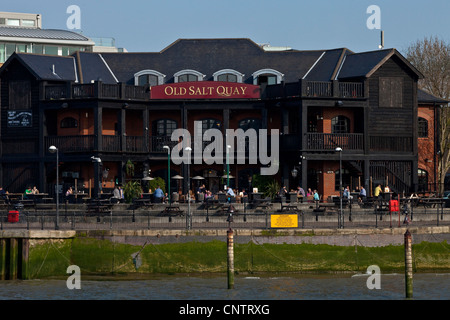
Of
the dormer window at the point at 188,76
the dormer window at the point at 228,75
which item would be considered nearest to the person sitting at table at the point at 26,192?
the dormer window at the point at 188,76

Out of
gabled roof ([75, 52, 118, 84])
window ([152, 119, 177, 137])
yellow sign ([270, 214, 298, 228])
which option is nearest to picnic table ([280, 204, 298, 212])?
yellow sign ([270, 214, 298, 228])

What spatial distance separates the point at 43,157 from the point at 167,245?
809 inches

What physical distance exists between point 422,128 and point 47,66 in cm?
2541

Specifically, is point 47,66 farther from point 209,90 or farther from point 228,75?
point 228,75

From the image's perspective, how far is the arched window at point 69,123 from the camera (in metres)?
62.9

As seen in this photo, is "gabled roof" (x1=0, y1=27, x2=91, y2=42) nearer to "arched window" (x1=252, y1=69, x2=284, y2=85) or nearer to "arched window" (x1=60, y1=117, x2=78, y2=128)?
"arched window" (x1=60, y1=117, x2=78, y2=128)

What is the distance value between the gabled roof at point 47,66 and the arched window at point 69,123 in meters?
2.54

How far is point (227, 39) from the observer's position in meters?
67.1

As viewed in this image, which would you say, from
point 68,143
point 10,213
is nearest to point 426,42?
point 68,143

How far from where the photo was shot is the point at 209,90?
61.5 m

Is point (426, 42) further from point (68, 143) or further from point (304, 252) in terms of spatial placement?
point (304, 252)

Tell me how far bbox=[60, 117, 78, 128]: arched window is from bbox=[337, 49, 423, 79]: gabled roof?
661 inches

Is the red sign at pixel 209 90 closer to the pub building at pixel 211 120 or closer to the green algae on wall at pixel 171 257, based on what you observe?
the pub building at pixel 211 120

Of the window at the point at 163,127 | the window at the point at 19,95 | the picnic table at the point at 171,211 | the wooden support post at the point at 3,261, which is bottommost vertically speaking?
the wooden support post at the point at 3,261
